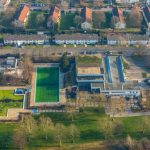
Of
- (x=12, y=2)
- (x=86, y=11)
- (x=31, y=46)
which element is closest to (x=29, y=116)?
(x=31, y=46)

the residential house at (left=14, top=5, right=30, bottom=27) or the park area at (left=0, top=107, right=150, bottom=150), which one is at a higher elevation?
the park area at (left=0, top=107, right=150, bottom=150)

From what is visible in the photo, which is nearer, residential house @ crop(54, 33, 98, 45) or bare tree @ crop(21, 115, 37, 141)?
bare tree @ crop(21, 115, 37, 141)

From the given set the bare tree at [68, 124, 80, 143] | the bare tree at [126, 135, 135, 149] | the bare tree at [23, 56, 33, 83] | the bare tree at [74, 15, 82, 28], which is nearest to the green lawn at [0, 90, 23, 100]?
the bare tree at [23, 56, 33, 83]

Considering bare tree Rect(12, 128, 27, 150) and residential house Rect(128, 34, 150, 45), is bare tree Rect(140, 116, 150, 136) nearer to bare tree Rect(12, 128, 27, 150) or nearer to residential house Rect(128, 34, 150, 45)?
bare tree Rect(12, 128, 27, 150)

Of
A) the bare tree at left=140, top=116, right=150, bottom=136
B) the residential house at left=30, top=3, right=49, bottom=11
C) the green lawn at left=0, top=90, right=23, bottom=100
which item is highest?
the bare tree at left=140, top=116, right=150, bottom=136

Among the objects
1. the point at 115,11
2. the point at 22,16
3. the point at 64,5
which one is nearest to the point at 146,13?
the point at 115,11

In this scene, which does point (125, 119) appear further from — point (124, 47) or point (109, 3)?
point (109, 3)
